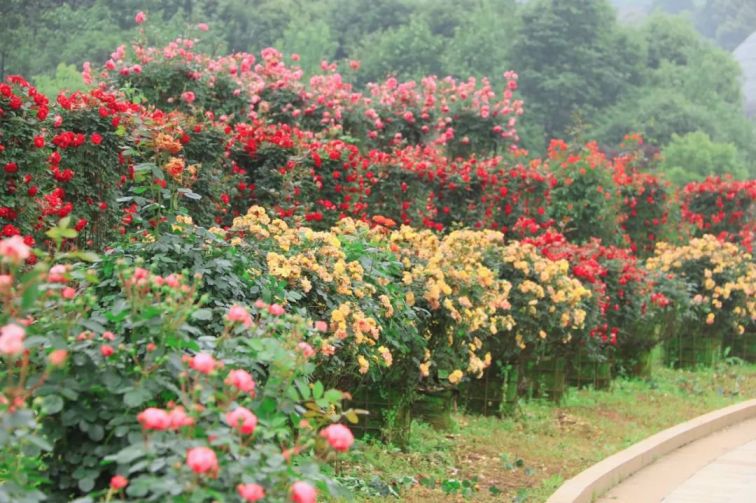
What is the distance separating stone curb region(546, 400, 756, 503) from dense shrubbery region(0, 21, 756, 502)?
1.05 metres

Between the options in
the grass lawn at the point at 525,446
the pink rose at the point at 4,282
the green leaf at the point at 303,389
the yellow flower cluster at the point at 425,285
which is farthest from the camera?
the grass lawn at the point at 525,446

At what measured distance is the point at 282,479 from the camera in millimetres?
3096

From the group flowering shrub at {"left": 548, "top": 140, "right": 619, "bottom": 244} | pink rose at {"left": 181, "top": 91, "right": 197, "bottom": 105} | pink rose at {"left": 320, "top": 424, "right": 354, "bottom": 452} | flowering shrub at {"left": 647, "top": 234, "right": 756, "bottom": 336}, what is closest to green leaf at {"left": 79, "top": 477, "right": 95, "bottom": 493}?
pink rose at {"left": 320, "top": 424, "right": 354, "bottom": 452}

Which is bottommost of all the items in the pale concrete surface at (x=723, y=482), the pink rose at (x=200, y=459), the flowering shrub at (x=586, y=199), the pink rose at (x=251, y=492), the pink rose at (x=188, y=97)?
the pale concrete surface at (x=723, y=482)

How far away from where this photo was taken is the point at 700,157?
49.8m

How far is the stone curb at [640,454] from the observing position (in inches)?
261

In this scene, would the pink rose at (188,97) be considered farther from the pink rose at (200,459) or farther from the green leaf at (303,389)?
the pink rose at (200,459)

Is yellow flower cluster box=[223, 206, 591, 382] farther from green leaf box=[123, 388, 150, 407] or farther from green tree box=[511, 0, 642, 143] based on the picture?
green tree box=[511, 0, 642, 143]

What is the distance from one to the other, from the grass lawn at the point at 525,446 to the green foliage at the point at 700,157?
127 feet

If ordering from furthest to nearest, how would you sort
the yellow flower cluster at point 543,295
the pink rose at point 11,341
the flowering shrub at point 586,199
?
the flowering shrub at point 586,199 < the yellow flower cluster at point 543,295 < the pink rose at point 11,341

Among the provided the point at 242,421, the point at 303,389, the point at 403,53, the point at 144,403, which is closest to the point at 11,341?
the point at 242,421

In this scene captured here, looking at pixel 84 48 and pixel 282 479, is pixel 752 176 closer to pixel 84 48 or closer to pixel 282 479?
pixel 84 48

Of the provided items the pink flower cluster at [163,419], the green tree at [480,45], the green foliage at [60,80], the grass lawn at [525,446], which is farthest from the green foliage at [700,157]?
the pink flower cluster at [163,419]

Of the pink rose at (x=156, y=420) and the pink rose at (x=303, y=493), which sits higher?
the pink rose at (x=156, y=420)
